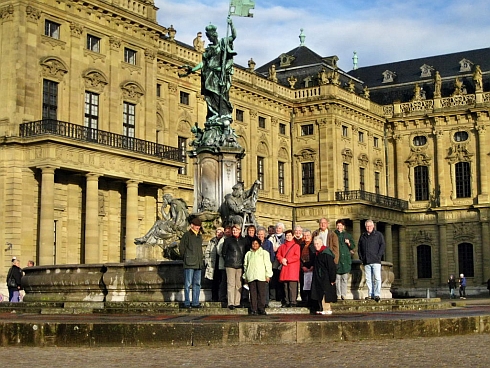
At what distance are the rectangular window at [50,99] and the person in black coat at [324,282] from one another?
24.5m

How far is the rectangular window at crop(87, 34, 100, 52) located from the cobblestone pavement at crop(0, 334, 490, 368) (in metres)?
29.6

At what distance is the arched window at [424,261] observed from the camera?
220ft

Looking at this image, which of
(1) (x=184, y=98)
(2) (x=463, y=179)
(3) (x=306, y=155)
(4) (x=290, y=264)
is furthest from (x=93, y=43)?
(2) (x=463, y=179)

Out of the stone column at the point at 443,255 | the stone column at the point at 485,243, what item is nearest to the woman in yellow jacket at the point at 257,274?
the stone column at the point at 485,243

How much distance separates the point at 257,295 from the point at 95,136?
24.5 m

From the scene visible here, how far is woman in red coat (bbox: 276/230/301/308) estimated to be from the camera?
1705 cm

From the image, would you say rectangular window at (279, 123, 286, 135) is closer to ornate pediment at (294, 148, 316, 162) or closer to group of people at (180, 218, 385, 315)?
ornate pediment at (294, 148, 316, 162)

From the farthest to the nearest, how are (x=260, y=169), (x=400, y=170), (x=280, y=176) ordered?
(x=400, y=170) → (x=280, y=176) → (x=260, y=169)

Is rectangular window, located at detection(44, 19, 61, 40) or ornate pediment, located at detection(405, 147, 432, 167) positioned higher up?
rectangular window, located at detection(44, 19, 61, 40)

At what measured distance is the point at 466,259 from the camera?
216 feet

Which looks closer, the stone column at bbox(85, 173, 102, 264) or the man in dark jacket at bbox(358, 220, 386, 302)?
the man in dark jacket at bbox(358, 220, 386, 302)

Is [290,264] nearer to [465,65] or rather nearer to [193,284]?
[193,284]

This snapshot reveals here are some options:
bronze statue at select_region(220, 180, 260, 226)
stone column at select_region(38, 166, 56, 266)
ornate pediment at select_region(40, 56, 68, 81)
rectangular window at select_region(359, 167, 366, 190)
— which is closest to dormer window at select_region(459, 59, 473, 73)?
rectangular window at select_region(359, 167, 366, 190)

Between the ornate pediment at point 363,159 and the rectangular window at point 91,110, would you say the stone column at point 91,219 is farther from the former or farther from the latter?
the ornate pediment at point 363,159
